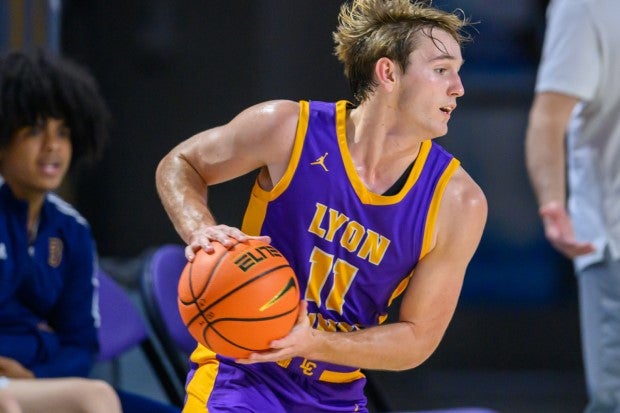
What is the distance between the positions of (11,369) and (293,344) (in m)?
1.22

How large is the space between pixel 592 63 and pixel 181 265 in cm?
159

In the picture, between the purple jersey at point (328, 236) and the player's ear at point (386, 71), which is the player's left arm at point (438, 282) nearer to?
the purple jersey at point (328, 236)

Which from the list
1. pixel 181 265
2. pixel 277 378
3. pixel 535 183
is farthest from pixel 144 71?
pixel 277 378

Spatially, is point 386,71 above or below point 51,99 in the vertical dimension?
above

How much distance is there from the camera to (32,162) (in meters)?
3.15

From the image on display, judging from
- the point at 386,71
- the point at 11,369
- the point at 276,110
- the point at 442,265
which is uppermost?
the point at 386,71

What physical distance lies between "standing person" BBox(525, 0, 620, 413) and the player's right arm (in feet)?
3.42

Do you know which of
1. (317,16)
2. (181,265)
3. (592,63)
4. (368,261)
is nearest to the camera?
(368,261)

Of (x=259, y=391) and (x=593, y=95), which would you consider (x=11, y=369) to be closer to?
(x=259, y=391)

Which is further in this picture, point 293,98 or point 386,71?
point 293,98

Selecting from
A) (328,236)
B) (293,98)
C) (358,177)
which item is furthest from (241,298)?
(293,98)

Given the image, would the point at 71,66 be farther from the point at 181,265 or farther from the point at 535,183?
the point at 535,183

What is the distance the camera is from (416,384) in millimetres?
5750

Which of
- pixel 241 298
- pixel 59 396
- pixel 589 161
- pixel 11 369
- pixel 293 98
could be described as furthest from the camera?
pixel 293 98
